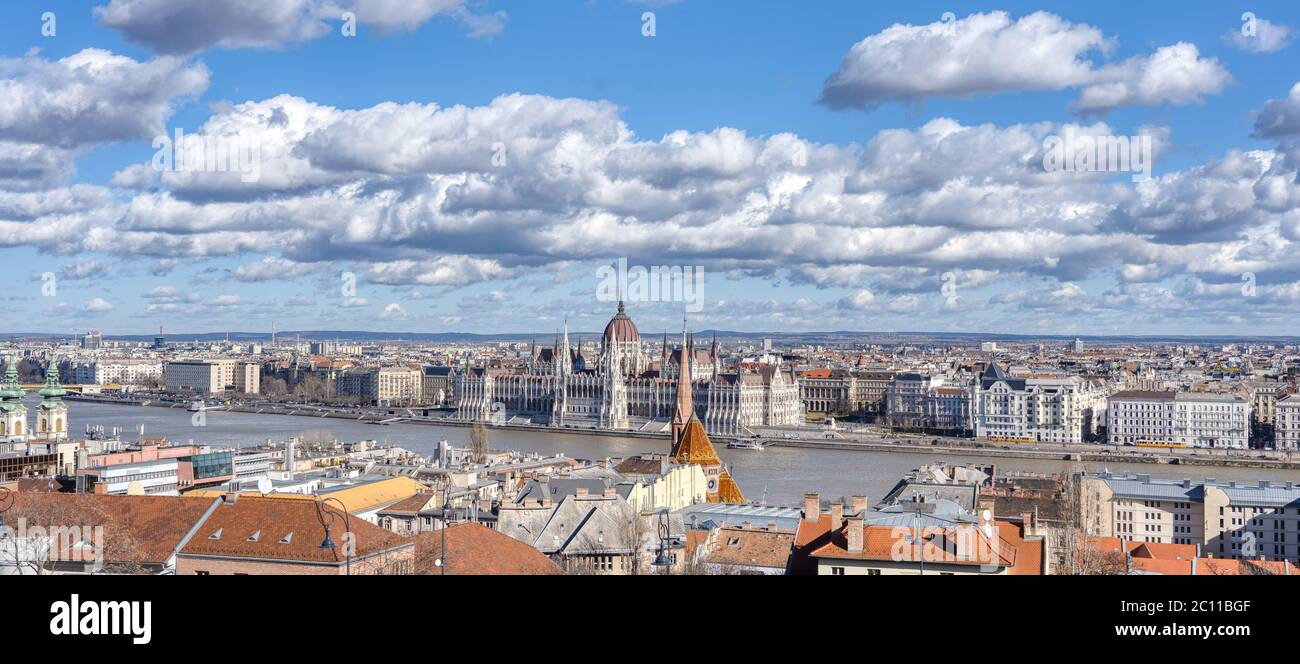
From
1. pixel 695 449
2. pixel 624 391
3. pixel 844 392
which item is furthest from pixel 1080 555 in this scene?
pixel 844 392

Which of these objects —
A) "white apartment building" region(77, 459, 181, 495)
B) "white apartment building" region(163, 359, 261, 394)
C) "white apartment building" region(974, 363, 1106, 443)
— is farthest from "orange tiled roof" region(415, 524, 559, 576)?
"white apartment building" region(163, 359, 261, 394)

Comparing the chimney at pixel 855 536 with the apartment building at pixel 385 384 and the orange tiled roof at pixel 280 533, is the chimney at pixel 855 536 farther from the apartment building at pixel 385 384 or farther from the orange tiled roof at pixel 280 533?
the apartment building at pixel 385 384

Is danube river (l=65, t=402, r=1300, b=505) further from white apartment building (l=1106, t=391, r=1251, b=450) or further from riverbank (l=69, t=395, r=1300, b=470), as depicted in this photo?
white apartment building (l=1106, t=391, r=1251, b=450)

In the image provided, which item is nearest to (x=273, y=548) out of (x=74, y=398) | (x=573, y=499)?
(x=573, y=499)

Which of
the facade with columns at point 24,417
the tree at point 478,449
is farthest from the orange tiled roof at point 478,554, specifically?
the tree at point 478,449

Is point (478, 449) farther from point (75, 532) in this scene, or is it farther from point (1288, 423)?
point (1288, 423)
